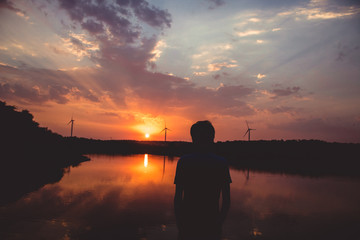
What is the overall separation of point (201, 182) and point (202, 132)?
70 centimetres

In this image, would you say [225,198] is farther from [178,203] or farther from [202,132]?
[202,132]

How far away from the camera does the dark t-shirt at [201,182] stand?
3156 mm

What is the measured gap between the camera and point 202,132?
131 inches

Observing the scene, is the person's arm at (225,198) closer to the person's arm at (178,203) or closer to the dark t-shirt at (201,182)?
the dark t-shirt at (201,182)

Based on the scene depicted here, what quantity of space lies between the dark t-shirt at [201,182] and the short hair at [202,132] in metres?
0.24

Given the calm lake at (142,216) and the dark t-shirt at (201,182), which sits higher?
the dark t-shirt at (201,182)

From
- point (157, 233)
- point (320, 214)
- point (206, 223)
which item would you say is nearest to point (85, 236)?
point (157, 233)

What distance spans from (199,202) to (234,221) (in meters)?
10.3

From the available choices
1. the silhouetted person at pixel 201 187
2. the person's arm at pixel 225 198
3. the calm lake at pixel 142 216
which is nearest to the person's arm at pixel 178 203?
the silhouetted person at pixel 201 187

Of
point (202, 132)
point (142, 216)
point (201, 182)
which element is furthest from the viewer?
point (142, 216)

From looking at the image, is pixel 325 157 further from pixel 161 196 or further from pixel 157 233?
pixel 157 233

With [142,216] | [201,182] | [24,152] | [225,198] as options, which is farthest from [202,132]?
[24,152]

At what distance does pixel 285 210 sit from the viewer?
51.0ft

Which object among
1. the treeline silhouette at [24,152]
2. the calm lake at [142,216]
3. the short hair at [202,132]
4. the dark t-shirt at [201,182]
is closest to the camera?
the dark t-shirt at [201,182]
